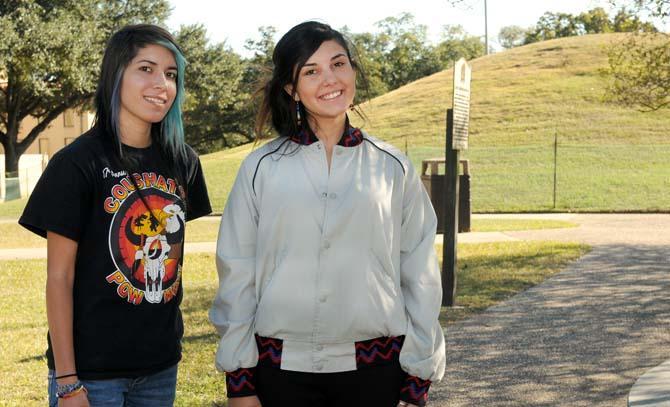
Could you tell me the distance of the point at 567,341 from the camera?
699cm

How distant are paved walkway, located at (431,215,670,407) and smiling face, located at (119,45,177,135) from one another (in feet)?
10.5

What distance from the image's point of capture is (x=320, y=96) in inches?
111

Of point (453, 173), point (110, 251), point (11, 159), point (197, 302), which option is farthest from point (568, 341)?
point (11, 159)

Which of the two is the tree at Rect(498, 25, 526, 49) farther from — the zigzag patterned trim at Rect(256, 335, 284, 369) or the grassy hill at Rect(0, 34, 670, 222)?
the zigzag patterned trim at Rect(256, 335, 284, 369)

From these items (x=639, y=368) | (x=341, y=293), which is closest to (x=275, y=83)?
(x=341, y=293)

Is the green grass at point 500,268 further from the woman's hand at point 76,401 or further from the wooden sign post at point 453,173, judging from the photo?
the woman's hand at point 76,401

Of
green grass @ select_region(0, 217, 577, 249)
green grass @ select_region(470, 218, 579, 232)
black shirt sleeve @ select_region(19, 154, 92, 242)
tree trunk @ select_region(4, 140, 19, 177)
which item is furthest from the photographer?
tree trunk @ select_region(4, 140, 19, 177)

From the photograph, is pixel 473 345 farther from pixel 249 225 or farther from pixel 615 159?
pixel 615 159

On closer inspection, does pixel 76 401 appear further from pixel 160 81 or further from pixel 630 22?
pixel 630 22

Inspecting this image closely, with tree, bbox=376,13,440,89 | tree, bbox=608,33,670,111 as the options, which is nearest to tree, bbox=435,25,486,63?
tree, bbox=376,13,440,89

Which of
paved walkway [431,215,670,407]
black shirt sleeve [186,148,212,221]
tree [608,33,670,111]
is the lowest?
paved walkway [431,215,670,407]

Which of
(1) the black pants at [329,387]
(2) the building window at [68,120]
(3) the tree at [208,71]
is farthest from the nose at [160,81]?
(2) the building window at [68,120]

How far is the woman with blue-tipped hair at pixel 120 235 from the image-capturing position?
8.45 feet

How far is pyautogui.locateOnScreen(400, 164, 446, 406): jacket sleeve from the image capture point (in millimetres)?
2709
